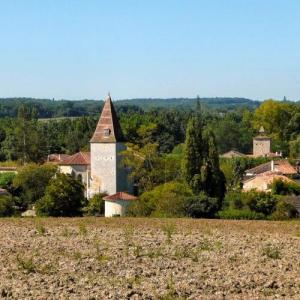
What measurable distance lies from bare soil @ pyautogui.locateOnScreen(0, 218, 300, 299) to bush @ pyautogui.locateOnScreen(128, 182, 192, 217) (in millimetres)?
11295

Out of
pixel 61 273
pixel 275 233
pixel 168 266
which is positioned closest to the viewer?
pixel 61 273

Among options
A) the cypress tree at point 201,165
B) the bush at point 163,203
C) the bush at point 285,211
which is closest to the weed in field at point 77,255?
the bush at point 163,203

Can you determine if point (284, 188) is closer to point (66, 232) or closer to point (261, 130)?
point (66, 232)

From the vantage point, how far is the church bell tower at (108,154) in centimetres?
4934

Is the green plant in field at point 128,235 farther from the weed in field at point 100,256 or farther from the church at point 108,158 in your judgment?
the church at point 108,158

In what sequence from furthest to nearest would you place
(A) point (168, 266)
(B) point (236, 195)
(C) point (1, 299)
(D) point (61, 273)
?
1. (B) point (236, 195)
2. (A) point (168, 266)
3. (D) point (61, 273)
4. (C) point (1, 299)

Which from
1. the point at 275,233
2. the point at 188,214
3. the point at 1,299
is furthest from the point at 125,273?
the point at 188,214

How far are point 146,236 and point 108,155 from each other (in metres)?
27.4

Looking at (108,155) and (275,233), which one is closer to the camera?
(275,233)

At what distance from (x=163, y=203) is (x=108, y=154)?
12824 mm

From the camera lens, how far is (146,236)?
22375mm

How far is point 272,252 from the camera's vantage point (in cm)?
1848

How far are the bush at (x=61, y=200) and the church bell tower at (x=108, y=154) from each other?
884 cm

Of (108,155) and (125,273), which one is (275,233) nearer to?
(125,273)
